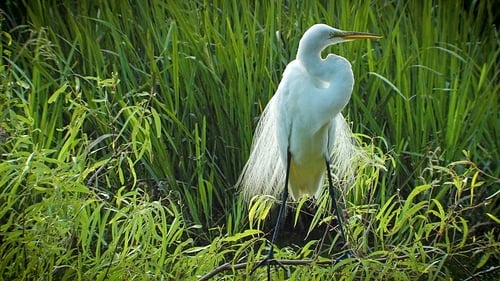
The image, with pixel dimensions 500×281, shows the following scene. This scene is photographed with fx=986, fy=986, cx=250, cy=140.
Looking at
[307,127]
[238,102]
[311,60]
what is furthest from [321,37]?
[238,102]

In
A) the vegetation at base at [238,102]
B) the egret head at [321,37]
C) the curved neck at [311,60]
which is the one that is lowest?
the vegetation at base at [238,102]

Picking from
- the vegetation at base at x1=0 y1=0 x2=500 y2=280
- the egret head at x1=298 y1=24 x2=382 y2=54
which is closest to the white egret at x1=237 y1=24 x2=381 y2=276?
the egret head at x1=298 y1=24 x2=382 y2=54

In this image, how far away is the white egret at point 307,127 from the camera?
270 centimetres

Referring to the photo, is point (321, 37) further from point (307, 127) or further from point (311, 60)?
point (307, 127)

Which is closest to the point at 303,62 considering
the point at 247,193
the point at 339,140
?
the point at 339,140

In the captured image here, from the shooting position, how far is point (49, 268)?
264 cm

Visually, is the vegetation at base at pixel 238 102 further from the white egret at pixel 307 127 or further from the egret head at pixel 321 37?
the egret head at pixel 321 37

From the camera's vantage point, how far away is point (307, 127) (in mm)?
2926

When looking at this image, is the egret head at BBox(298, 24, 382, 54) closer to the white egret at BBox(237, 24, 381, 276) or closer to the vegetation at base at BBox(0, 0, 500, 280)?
the white egret at BBox(237, 24, 381, 276)

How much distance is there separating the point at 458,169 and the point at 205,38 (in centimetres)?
107

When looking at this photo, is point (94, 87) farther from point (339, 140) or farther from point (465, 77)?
point (465, 77)

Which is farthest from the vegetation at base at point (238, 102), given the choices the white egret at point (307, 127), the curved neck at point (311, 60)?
the curved neck at point (311, 60)

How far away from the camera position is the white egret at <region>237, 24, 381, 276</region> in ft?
8.86

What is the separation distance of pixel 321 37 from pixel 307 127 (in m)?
0.35
